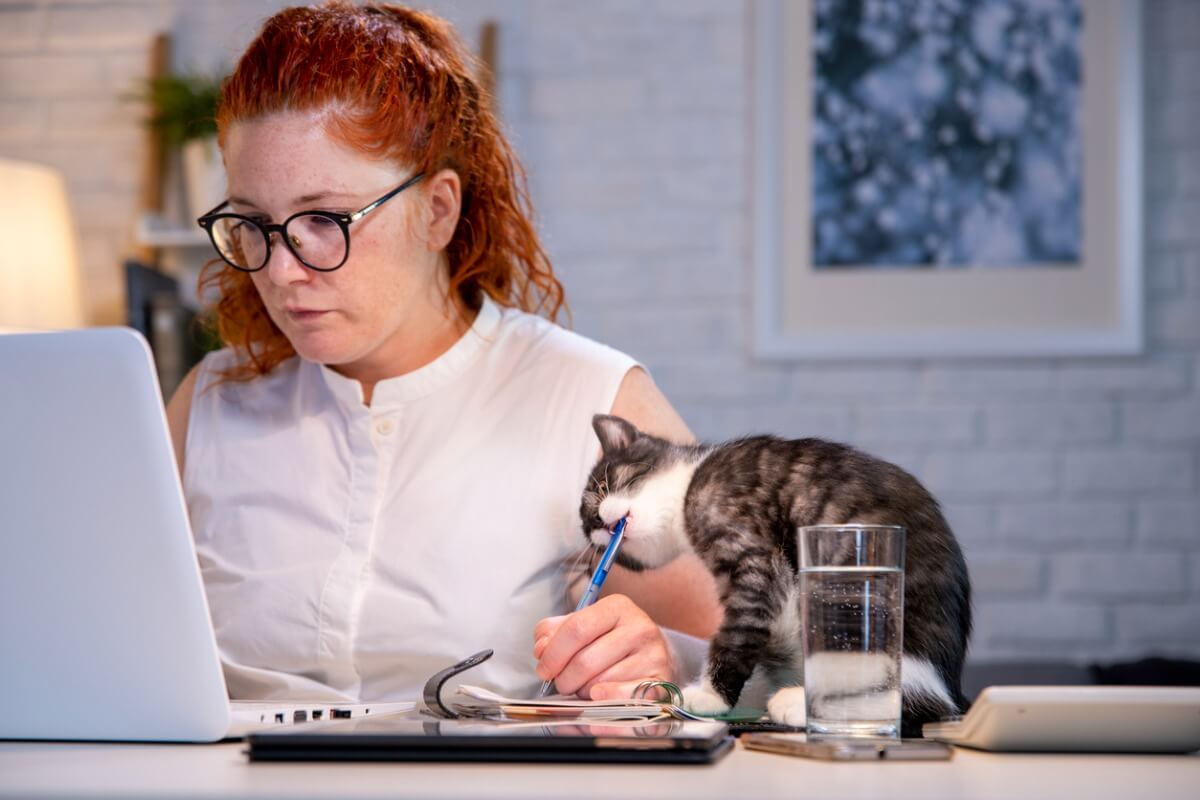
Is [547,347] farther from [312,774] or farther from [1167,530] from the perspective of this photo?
[1167,530]

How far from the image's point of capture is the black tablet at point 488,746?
70 cm

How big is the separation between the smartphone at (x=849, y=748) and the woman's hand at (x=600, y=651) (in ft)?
0.92

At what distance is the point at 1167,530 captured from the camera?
2.66 m

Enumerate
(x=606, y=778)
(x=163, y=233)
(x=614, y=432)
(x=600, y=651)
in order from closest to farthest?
(x=606, y=778) < (x=600, y=651) < (x=614, y=432) < (x=163, y=233)

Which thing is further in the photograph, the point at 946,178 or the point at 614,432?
the point at 946,178

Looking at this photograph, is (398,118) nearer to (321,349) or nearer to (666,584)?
(321,349)

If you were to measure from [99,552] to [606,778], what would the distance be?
1.13ft

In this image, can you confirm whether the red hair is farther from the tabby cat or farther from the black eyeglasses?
the tabby cat

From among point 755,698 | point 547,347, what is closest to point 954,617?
point 755,698

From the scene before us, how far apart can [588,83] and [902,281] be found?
83 cm

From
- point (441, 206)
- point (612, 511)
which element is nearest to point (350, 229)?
point (441, 206)

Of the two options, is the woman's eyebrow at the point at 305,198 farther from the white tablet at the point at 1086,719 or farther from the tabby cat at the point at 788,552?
the white tablet at the point at 1086,719

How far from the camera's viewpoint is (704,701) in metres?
0.99

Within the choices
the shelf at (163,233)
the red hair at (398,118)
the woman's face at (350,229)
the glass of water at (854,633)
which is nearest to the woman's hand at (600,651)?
the glass of water at (854,633)
